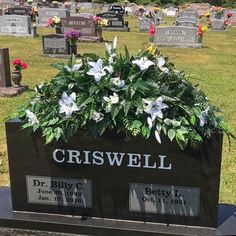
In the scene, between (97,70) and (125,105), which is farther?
(97,70)

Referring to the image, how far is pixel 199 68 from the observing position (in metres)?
14.2

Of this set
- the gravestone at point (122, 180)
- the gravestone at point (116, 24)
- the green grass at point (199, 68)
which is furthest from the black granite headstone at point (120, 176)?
the gravestone at point (116, 24)

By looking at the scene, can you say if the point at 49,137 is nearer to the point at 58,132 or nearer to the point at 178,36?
the point at 58,132

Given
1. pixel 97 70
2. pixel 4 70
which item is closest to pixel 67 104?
pixel 97 70

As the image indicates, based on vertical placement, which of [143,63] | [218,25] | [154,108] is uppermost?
[143,63]

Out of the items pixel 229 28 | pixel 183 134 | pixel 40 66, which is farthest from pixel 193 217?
pixel 229 28

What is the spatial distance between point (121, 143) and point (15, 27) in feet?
64.0

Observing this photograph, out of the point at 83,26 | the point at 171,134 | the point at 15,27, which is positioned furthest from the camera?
the point at 15,27

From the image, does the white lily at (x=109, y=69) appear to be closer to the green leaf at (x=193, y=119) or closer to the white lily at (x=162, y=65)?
the white lily at (x=162, y=65)

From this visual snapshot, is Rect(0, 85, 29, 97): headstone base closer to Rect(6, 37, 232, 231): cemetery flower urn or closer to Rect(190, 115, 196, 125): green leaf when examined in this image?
Rect(6, 37, 232, 231): cemetery flower urn

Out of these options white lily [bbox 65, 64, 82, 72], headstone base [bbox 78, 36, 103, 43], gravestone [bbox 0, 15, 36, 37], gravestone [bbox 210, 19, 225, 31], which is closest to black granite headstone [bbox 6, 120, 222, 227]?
white lily [bbox 65, 64, 82, 72]

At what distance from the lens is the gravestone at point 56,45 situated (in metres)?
15.4

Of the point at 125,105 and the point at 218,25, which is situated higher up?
the point at 125,105

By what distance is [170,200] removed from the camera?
318cm
